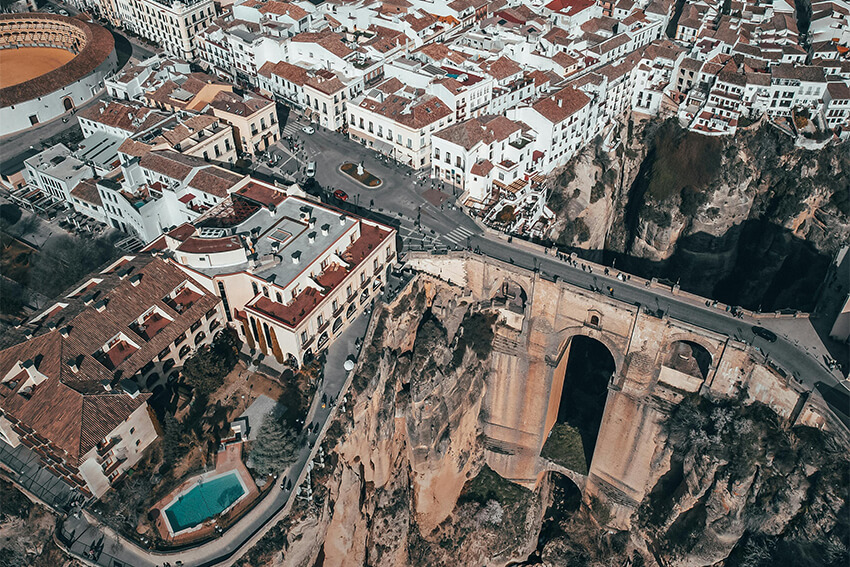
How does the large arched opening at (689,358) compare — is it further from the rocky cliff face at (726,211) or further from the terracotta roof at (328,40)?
the terracotta roof at (328,40)

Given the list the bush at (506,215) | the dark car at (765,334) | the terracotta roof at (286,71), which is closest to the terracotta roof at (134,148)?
the terracotta roof at (286,71)

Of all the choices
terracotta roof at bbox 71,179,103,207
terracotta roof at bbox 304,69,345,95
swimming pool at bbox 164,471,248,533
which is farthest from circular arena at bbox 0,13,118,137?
swimming pool at bbox 164,471,248,533

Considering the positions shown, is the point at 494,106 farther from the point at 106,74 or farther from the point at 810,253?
the point at 106,74

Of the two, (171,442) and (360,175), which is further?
(360,175)

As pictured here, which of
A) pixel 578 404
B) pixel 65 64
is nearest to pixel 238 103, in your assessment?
pixel 65 64

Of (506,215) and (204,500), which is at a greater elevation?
(506,215)

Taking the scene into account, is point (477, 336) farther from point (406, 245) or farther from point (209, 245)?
point (209, 245)

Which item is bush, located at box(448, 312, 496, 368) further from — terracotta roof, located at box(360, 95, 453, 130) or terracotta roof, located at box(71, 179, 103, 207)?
terracotta roof, located at box(71, 179, 103, 207)
